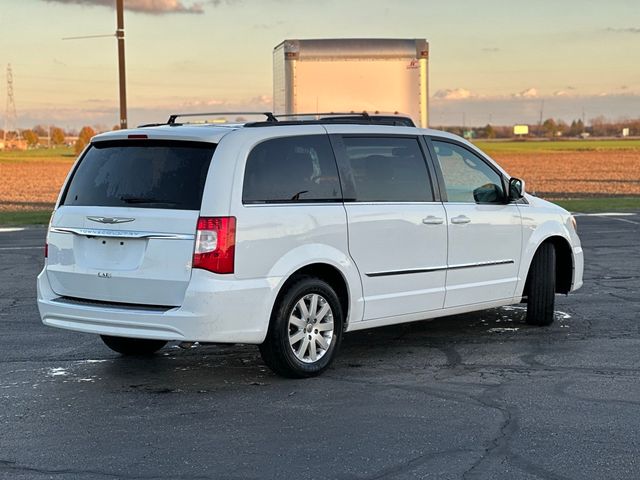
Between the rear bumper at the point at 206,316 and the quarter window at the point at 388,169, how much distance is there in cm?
127

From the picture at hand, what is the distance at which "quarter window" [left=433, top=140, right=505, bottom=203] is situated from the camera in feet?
29.5

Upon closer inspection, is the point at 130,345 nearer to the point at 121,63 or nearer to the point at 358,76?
the point at 358,76

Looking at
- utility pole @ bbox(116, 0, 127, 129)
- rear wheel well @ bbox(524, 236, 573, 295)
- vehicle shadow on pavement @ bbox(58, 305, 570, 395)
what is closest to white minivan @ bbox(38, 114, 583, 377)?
vehicle shadow on pavement @ bbox(58, 305, 570, 395)

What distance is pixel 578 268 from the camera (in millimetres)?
10172

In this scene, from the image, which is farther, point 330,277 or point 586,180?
point 586,180

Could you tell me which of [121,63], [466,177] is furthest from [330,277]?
[121,63]

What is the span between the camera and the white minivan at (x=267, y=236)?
7.24 m

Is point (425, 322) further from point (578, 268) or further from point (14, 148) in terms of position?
point (14, 148)

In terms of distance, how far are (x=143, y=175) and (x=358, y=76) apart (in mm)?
13285

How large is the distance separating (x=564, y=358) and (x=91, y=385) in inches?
139

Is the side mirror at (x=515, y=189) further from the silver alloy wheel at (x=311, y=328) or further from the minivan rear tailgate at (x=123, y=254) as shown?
the minivan rear tailgate at (x=123, y=254)

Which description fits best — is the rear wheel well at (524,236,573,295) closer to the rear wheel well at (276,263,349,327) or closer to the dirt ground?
the rear wheel well at (276,263,349,327)

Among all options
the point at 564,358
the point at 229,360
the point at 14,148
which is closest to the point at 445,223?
the point at 564,358

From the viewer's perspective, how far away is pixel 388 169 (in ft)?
27.9
